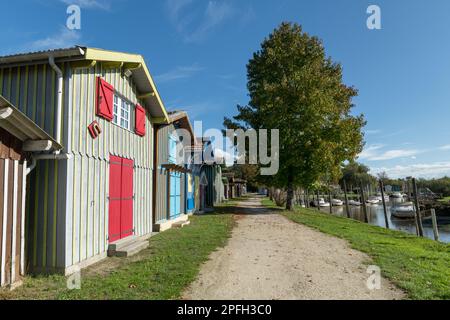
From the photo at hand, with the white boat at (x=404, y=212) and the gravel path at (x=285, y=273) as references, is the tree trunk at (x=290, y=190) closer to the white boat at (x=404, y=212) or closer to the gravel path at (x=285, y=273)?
the gravel path at (x=285, y=273)

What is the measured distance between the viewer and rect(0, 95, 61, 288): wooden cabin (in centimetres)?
532

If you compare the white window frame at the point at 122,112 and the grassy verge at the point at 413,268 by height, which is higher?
the white window frame at the point at 122,112

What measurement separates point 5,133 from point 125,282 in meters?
3.44

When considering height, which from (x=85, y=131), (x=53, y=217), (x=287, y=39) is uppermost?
(x=287, y=39)

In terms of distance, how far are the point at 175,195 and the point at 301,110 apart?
10.6m

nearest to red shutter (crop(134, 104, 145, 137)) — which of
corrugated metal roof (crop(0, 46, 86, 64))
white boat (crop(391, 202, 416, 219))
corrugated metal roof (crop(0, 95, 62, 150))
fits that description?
corrugated metal roof (crop(0, 46, 86, 64))

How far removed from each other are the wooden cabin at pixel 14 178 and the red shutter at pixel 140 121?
433cm

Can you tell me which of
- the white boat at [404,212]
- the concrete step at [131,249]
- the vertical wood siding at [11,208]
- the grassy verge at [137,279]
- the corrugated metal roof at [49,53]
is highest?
the corrugated metal roof at [49,53]

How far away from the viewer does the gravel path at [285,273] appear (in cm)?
538

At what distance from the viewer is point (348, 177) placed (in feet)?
286

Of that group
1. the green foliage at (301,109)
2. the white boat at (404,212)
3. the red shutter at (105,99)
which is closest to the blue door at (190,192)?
the green foliage at (301,109)
